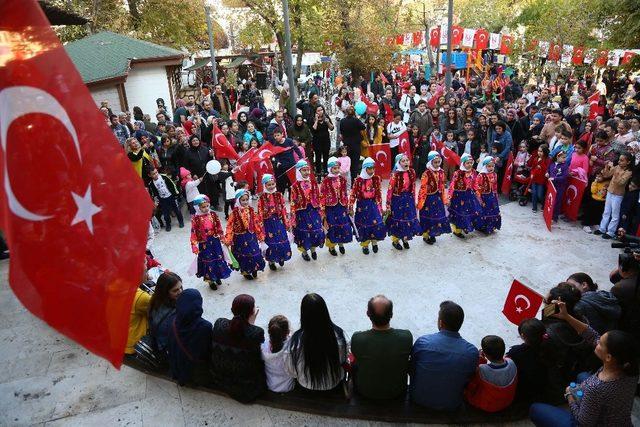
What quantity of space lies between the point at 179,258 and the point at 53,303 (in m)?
6.07

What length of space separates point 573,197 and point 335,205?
4476mm

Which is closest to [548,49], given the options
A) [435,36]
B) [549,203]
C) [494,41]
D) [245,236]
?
[494,41]

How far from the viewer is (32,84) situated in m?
2.04

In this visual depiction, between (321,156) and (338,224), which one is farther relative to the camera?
(321,156)

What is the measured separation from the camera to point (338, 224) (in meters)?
7.47

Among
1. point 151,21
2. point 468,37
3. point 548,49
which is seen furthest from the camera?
point 151,21

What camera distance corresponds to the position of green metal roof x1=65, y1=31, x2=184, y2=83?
14.1 metres

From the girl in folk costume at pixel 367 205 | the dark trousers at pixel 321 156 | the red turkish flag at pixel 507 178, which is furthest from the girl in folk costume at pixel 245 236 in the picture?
the red turkish flag at pixel 507 178

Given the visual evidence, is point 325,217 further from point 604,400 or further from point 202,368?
point 604,400

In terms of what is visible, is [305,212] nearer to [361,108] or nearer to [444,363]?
[444,363]

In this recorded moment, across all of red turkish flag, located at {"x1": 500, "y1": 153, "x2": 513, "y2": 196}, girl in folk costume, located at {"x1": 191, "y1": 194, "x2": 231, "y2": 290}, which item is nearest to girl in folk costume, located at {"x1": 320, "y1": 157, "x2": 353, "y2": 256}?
girl in folk costume, located at {"x1": 191, "y1": 194, "x2": 231, "y2": 290}

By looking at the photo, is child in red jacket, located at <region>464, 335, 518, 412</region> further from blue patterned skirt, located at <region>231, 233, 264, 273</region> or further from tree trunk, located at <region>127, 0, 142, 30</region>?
tree trunk, located at <region>127, 0, 142, 30</region>

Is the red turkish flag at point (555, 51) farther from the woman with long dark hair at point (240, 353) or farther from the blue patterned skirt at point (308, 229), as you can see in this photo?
the woman with long dark hair at point (240, 353)

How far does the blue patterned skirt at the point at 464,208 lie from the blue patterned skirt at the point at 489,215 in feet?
0.51
